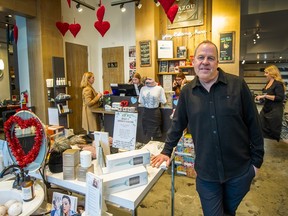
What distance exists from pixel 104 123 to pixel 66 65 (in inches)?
79.0

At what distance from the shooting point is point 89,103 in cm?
430

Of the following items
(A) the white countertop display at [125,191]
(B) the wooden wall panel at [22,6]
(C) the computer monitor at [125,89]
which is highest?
(B) the wooden wall panel at [22,6]

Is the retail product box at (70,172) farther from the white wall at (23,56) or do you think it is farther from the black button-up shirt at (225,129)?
the white wall at (23,56)

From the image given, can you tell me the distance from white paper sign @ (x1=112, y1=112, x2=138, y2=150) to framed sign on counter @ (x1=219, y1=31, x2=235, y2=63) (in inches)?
155

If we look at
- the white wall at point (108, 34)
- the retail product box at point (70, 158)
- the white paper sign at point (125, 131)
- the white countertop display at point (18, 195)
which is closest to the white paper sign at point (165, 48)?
the white wall at point (108, 34)

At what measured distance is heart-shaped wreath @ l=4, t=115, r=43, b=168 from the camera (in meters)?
1.33

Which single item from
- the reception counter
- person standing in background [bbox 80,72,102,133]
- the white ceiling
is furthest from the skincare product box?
the white ceiling

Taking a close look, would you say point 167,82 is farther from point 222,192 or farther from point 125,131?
point 222,192

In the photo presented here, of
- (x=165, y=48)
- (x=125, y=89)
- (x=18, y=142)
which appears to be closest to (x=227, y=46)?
(x=165, y=48)

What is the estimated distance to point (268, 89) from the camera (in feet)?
13.9

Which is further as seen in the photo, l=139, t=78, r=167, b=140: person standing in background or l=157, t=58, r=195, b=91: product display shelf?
l=157, t=58, r=195, b=91: product display shelf

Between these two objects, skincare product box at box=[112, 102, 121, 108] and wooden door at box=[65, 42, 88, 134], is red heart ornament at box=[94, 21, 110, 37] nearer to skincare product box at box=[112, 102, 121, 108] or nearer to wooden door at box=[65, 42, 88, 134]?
wooden door at box=[65, 42, 88, 134]

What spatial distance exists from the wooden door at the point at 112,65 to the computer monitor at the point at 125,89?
2.07 m

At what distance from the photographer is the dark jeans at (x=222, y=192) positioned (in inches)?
55.2
